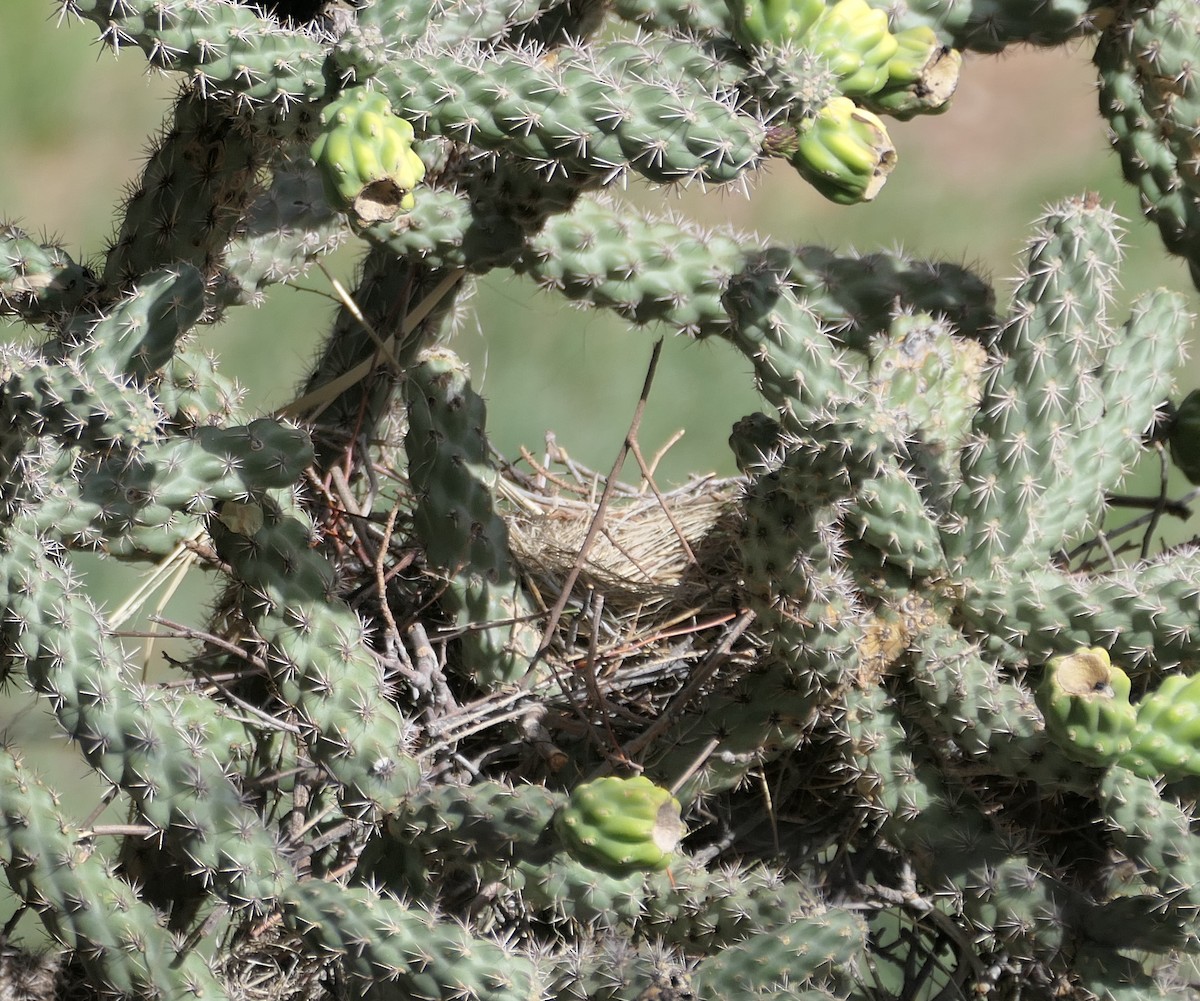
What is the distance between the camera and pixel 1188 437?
1301 millimetres

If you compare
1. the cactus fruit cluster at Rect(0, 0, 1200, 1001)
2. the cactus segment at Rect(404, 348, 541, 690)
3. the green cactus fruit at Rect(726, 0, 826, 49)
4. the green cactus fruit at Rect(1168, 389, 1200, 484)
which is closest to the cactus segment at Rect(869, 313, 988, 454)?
the cactus fruit cluster at Rect(0, 0, 1200, 1001)

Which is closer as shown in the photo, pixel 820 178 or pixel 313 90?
pixel 820 178

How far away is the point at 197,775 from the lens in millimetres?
1117

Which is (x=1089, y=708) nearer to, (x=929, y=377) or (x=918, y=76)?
(x=929, y=377)

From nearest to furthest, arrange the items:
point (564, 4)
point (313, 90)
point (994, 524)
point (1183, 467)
Result: point (313, 90) < point (994, 524) < point (1183, 467) < point (564, 4)

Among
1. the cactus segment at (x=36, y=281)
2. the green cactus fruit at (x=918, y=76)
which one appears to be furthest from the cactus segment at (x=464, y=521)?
the green cactus fruit at (x=918, y=76)

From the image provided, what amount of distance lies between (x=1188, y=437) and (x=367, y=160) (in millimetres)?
870

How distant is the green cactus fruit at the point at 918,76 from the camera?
3.49ft

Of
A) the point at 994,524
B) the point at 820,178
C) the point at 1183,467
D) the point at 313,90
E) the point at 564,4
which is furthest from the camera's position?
the point at 564,4

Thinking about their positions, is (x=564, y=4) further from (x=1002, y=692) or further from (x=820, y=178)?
(x=1002, y=692)

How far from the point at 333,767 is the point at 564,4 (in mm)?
836

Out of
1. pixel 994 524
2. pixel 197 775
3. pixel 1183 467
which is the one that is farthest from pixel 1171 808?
pixel 197 775

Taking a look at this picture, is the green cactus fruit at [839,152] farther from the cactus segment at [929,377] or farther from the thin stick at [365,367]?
the thin stick at [365,367]

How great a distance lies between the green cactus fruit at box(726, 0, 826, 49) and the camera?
94cm
